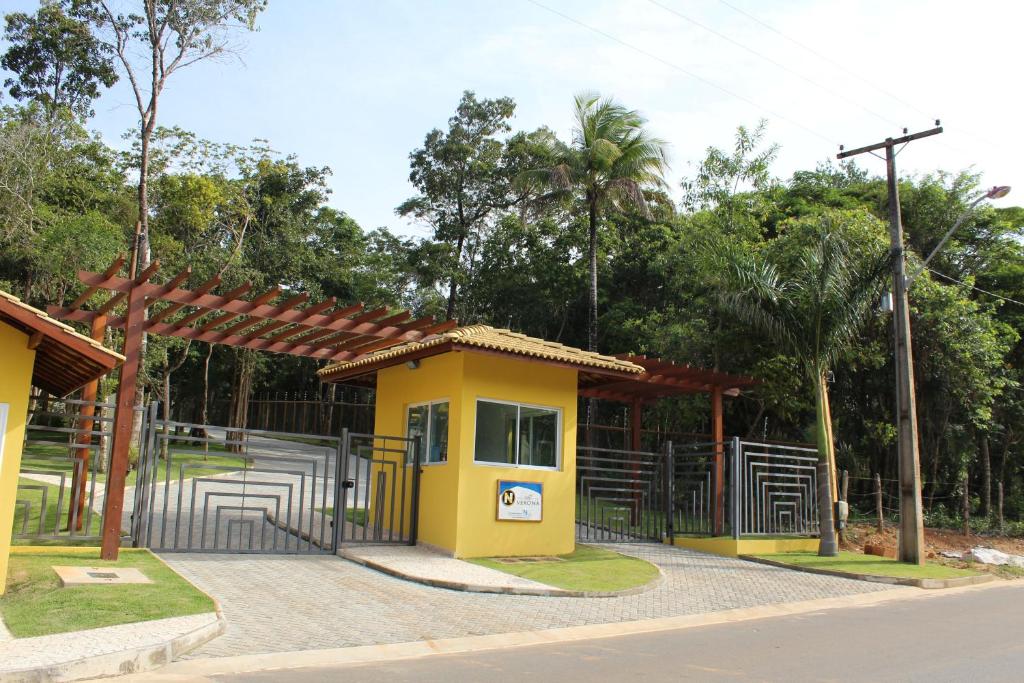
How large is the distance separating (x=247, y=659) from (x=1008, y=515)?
925 inches

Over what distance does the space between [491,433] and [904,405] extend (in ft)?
26.9

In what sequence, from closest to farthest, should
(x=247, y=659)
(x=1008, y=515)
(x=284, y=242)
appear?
1. (x=247, y=659)
2. (x=1008, y=515)
3. (x=284, y=242)

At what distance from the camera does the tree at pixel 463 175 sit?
118ft

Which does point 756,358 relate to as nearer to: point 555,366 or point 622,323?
point 555,366

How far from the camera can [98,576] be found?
9422 millimetres

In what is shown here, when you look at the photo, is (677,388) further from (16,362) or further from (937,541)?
(16,362)

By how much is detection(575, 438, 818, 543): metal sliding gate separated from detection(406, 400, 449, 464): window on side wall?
3159 millimetres

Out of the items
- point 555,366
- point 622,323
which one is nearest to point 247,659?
point 555,366

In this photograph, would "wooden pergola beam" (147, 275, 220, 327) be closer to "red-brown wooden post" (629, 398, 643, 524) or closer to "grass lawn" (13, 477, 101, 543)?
"grass lawn" (13, 477, 101, 543)

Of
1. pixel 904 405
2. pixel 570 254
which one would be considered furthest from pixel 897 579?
pixel 570 254

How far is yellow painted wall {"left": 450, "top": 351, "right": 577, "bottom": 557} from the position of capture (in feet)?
44.1

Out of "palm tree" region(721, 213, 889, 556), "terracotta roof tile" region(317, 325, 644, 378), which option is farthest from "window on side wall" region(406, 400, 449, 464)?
"palm tree" region(721, 213, 889, 556)

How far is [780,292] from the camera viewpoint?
16547mm

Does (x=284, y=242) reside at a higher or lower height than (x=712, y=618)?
higher
